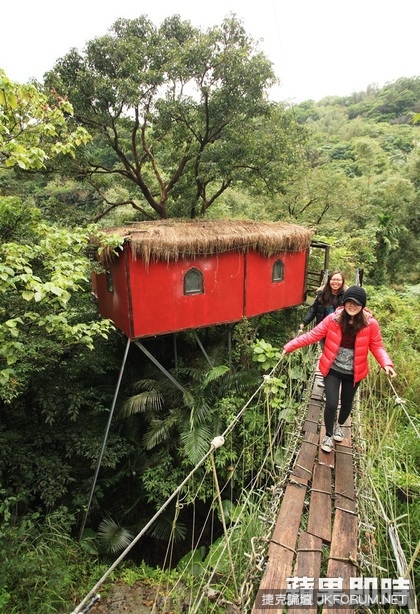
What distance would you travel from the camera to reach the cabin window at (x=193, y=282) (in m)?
6.95

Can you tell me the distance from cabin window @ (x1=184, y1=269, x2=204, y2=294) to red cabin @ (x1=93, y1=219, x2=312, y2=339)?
20 millimetres

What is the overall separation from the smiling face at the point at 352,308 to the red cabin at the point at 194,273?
4.01m

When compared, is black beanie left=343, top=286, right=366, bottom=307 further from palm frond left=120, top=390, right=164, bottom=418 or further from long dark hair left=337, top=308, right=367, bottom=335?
palm frond left=120, top=390, right=164, bottom=418

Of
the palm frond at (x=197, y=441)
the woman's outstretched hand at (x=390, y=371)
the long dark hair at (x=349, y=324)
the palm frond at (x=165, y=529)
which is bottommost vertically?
the palm frond at (x=165, y=529)

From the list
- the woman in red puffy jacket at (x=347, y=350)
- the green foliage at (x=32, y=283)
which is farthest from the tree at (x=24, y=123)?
the woman in red puffy jacket at (x=347, y=350)

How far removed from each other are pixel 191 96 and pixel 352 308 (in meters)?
8.31

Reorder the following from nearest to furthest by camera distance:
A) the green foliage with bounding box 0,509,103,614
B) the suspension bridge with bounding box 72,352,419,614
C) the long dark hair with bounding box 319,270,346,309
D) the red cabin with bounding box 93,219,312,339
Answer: the suspension bridge with bounding box 72,352,419,614, the green foliage with bounding box 0,509,103,614, the long dark hair with bounding box 319,270,346,309, the red cabin with bounding box 93,219,312,339

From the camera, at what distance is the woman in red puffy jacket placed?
2.96 m

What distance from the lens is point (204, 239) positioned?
22.0 ft

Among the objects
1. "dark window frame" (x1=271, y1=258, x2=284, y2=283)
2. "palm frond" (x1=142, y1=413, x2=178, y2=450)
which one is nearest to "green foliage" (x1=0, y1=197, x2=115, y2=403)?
"palm frond" (x1=142, y1=413, x2=178, y2=450)

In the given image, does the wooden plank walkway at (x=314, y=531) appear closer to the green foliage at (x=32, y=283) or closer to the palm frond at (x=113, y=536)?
Result: the green foliage at (x=32, y=283)

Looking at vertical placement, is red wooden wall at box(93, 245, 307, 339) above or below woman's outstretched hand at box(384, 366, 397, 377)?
below

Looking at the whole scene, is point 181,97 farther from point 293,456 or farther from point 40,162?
point 293,456

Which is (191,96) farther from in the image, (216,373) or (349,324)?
(349,324)
